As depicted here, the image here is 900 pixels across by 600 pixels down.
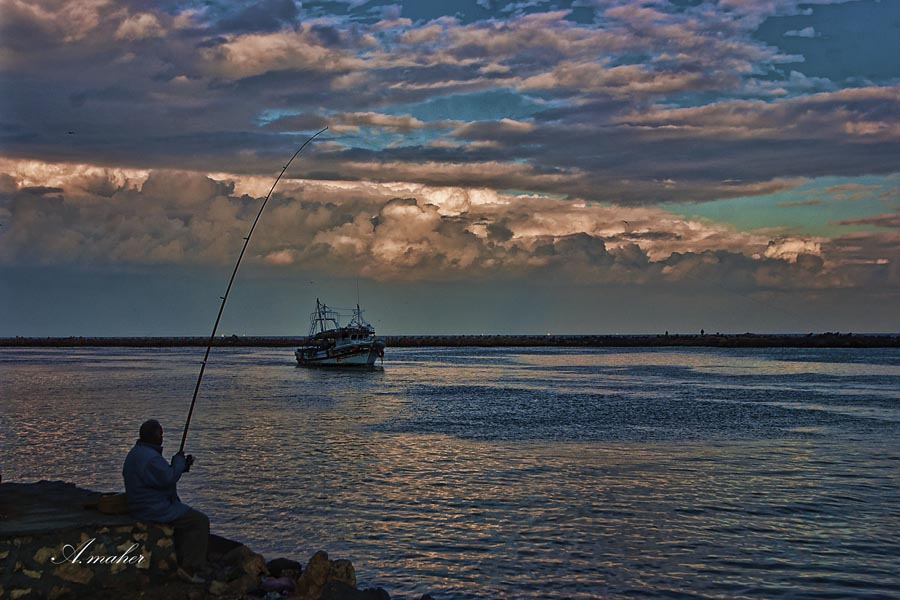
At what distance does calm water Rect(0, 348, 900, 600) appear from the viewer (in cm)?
1102

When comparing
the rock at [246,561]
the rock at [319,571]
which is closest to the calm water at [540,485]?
the rock at [319,571]

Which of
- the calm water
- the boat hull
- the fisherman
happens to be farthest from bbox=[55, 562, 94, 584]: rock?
the boat hull

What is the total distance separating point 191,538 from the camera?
9.27 m

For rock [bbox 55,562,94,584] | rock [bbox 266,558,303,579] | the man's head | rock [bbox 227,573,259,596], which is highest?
the man's head

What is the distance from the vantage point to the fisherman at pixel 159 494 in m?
8.75

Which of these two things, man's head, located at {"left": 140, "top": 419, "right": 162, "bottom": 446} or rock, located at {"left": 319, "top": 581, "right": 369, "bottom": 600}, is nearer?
rock, located at {"left": 319, "top": 581, "right": 369, "bottom": 600}

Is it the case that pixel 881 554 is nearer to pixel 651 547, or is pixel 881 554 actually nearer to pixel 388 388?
pixel 651 547

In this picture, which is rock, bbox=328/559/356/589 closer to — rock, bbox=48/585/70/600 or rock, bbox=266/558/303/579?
rock, bbox=266/558/303/579

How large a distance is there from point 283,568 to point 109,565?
2.60m

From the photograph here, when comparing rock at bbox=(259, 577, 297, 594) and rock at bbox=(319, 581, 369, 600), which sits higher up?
rock at bbox=(319, 581, 369, 600)

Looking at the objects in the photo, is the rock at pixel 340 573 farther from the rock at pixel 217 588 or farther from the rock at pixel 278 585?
the rock at pixel 217 588

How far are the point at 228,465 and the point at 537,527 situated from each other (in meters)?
9.74

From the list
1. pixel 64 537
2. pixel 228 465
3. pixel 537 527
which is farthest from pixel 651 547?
pixel 228 465

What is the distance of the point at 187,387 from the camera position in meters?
50.1
